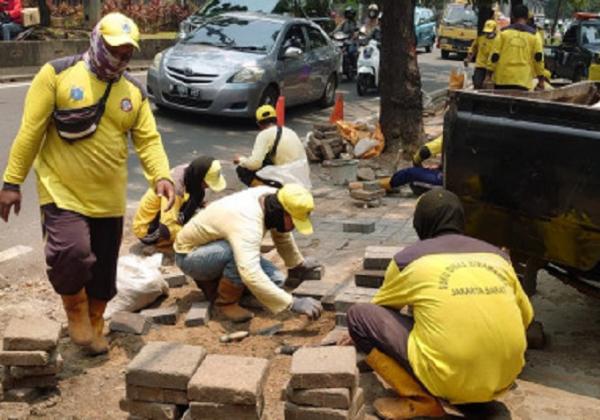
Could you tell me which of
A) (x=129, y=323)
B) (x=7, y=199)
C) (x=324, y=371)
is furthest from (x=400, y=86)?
(x=324, y=371)

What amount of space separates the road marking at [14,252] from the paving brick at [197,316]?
76.8 inches

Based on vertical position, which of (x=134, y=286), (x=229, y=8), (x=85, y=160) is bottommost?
(x=134, y=286)

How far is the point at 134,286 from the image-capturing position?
519 cm

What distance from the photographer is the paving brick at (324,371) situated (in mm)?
3506

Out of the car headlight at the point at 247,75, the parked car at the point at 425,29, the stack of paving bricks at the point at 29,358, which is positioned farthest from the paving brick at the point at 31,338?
the parked car at the point at 425,29

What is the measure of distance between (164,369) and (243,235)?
1318 millimetres

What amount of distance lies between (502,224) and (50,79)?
2.56 meters

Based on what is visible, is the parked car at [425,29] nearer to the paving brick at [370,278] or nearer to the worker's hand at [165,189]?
the paving brick at [370,278]

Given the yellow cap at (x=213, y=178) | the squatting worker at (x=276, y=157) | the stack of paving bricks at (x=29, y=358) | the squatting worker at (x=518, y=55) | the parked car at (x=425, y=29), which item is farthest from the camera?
the parked car at (x=425, y=29)

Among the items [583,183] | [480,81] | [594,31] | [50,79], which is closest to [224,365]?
[50,79]

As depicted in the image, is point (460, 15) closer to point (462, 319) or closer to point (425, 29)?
point (425, 29)

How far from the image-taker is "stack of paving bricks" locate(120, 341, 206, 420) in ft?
11.8

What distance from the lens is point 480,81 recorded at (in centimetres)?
1084

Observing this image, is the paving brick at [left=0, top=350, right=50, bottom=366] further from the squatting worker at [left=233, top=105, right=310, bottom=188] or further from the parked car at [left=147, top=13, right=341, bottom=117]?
the parked car at [left=147, top=13, right=341, bottom=117]
